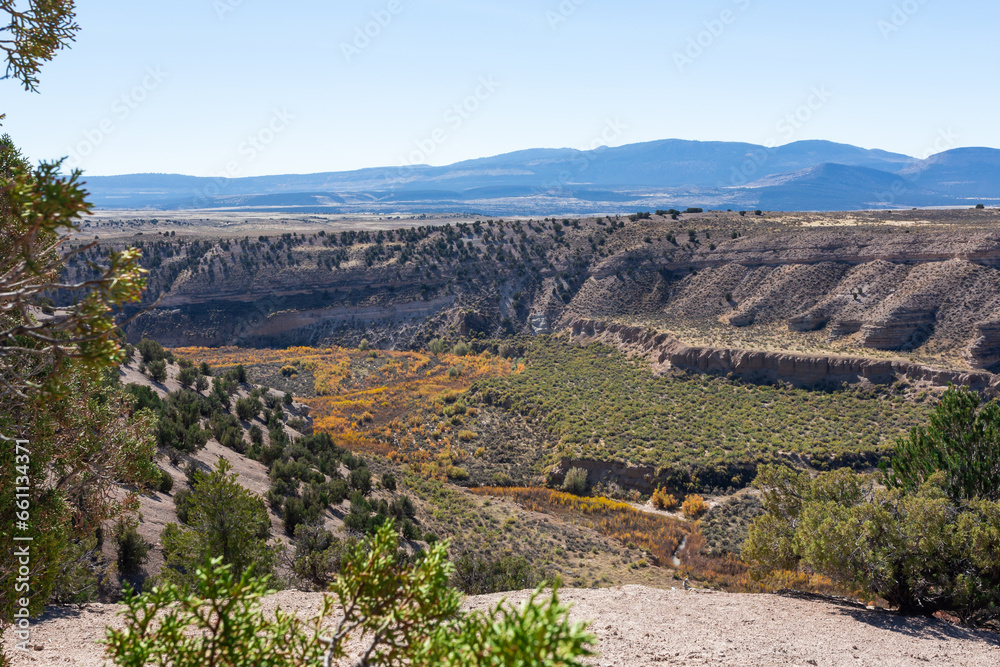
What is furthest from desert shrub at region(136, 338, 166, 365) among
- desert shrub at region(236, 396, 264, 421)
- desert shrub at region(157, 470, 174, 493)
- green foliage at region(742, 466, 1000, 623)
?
green foliage at region(742, 466, 1000, 623)

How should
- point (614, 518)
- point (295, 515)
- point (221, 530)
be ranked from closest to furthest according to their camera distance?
point (221, 530), point (295, 515), point (614, 518)

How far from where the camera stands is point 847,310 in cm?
4359

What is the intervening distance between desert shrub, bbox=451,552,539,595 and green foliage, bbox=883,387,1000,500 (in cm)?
1011

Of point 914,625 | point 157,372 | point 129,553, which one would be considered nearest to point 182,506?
point 129,553

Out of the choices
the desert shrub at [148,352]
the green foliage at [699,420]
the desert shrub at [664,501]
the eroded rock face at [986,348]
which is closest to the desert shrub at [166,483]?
the desert shrub at [148,352]

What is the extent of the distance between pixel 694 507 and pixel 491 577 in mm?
15245

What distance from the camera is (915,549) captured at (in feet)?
42.8

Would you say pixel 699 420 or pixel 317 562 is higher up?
pixel 317 562

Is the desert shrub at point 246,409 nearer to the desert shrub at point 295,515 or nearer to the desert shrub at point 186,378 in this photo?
the desert shrub at point 186,378

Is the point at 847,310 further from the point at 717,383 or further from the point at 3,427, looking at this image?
the point at 3,427

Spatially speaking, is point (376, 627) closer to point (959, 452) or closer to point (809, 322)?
point (959, 452)

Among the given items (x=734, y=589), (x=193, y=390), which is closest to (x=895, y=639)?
(x=734, y=589)

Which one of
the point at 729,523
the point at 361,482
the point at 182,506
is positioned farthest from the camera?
the point at 729,523

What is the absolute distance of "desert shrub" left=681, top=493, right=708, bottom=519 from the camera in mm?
27984
